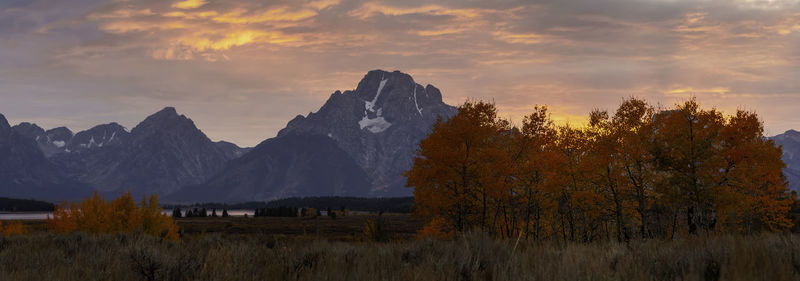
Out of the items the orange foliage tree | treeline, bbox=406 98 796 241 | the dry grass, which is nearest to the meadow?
the dry grass

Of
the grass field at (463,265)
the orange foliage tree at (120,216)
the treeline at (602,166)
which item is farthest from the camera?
the orange foliage tree at (120,216)

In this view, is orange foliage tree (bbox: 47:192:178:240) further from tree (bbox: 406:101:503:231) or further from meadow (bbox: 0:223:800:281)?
meadow (bbox: 0:223:800:281)

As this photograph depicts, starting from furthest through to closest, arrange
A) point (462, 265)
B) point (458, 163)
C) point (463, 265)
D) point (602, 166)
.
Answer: point (602, 166), point (458, 163), point (463, 265), point (462, 265)

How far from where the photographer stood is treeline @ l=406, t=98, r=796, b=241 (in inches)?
1690

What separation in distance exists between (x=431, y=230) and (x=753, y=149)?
29114 mm

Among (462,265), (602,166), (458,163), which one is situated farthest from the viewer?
(602,166)

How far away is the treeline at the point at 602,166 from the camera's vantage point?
42.9m

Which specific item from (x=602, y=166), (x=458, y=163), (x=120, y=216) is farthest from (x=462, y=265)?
(x=120, y=216)

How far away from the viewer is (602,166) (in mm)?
46156

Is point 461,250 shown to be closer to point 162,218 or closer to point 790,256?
point 790,256

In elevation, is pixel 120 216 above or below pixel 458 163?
below

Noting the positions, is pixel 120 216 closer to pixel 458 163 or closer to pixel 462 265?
pixel 458 163

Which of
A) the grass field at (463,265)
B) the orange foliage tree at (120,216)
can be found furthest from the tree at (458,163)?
the grass field at (463,265)

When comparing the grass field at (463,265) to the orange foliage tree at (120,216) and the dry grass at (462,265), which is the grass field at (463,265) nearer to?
the dry grass at (462,265)
